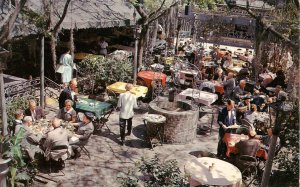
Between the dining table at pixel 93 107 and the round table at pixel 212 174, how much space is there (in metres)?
3.88

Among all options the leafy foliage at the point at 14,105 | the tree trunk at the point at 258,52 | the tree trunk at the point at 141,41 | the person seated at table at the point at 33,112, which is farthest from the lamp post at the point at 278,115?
the tree trunk at the point at 258,52

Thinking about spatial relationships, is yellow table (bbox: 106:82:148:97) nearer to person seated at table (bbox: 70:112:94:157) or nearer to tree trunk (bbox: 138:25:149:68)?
person seated at table (bbox: 70:112:94:157)

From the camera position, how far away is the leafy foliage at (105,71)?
13.7m

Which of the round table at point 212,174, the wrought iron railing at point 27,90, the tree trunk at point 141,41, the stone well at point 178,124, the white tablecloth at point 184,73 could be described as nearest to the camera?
the round table at point 212,174

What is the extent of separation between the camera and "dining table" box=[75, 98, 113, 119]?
10258 mm

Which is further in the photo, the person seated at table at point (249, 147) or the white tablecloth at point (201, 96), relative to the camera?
the white tablecloth at point (201, 96)

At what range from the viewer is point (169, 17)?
24.0m

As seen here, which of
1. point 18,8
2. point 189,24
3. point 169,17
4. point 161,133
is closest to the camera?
point 18,8

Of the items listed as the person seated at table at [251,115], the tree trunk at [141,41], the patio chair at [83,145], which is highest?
the tree trunk at [141,41]

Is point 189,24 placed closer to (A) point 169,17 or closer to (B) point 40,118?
(A) point 169,17

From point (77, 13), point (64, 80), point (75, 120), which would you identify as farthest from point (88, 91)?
point (75, 120)

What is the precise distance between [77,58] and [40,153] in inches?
352

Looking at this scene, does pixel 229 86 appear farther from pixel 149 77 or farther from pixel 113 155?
pixel 113 155

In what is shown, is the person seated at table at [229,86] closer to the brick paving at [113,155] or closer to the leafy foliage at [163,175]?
the brick paving at [113,155]
